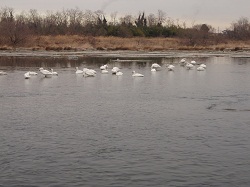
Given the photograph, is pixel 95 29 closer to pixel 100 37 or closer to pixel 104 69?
pixel 100 37

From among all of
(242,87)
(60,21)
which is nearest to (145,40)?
(60,21)

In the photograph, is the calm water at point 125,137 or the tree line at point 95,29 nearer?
the calm water at point 125,137

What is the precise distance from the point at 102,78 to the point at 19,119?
13301 millimetres

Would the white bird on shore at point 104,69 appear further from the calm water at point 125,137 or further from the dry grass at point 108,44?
the dry grass at point 108,44

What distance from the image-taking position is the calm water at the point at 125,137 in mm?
9242

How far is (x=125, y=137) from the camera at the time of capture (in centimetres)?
1220

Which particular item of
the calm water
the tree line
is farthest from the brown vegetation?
the calm water

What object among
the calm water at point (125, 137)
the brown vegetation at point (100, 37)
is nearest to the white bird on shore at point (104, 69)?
the calm water at point (125, 137)

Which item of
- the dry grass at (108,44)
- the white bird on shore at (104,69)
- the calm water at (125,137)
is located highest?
the dry grass at (108,44)

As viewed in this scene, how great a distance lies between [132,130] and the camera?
1309 centimetres

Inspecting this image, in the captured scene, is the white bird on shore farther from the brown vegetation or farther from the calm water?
the brown vegetation

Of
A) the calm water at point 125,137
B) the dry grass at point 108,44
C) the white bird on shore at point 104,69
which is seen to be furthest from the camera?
the dry grass at point 108,44

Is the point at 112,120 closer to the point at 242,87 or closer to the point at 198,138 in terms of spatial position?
the point at 198,138

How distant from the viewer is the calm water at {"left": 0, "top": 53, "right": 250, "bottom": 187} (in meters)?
9.24
